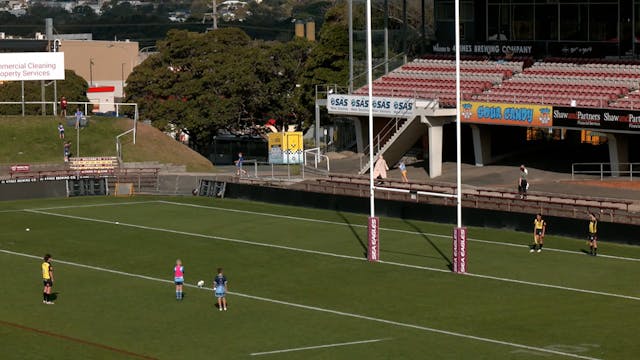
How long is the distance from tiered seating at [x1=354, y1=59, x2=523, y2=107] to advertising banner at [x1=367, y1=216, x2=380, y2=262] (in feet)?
74.2

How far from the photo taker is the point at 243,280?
154 feet

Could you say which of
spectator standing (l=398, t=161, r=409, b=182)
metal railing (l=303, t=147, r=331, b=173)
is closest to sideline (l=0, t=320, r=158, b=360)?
spectator standing (l=398, t=161, r=409, b=182)

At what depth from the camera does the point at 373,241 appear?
4997 centimetres

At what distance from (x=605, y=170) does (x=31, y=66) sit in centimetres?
3792

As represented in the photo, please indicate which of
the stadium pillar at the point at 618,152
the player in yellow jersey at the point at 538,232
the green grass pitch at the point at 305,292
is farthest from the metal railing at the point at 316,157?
the player in yellow jersey at the point at 538,232

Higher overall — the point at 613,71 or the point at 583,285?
the point at 613,71

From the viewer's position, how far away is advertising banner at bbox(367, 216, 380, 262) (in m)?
49.6

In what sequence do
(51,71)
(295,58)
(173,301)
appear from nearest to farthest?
(173,301) → (51,71) → (295,58)

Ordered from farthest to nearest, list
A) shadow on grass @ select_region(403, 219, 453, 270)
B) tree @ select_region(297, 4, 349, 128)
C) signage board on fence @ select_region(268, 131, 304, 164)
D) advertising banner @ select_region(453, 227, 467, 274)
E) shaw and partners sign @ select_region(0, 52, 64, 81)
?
tree @ select_region(297, 4, 349, 128) → shaw and partners sign @ select_region(0, 52, 64, 81) → signage board on fence @ select_region(268, 131, 304, 164) → shadow on grass @ select_region(403, 219, 453, 270) → advertising banner @ select_region(453, 227, 467, 274)

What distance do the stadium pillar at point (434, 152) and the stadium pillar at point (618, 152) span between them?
9.23 metres

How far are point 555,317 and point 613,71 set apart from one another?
109 ft

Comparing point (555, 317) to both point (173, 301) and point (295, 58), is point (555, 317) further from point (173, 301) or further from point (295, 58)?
point (295, 58)

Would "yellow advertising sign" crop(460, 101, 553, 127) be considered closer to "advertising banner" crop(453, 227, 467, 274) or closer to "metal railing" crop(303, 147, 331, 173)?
"metal railing" crop(303, 147, 331, 173)

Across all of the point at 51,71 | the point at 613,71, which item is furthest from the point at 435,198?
the point at 51,71
